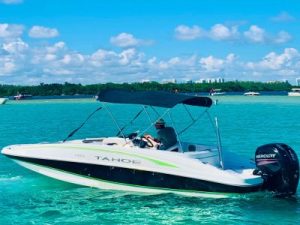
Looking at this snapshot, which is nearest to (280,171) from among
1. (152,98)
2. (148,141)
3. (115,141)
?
(148,141)

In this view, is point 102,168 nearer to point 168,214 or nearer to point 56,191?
point 56,191

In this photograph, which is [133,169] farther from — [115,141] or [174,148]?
[115,141]

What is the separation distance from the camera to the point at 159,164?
12.7 m

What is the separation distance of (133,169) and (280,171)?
3.50 meters

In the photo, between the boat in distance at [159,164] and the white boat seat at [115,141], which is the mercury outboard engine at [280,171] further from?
the white boat seat at [115,141]

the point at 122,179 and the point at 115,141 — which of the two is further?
the point at 115,141

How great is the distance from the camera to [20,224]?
11.1 metres

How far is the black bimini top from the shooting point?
13.3 m

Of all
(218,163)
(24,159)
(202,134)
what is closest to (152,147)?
(218,163)

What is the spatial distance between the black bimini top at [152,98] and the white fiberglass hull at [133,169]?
123cm

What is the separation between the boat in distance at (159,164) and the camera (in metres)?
12.3

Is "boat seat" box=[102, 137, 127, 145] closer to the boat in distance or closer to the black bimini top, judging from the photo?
the boat in distance

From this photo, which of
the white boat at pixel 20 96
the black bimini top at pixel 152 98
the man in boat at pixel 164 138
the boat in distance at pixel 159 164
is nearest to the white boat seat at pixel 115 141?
the boat in distance at pixel 159 164

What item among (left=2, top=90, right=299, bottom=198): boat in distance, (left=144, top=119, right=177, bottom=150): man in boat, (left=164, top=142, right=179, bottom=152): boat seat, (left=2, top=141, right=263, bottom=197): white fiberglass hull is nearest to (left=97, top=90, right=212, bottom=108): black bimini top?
(left=2, top=90, right=299, bottom=198): boat in distance
